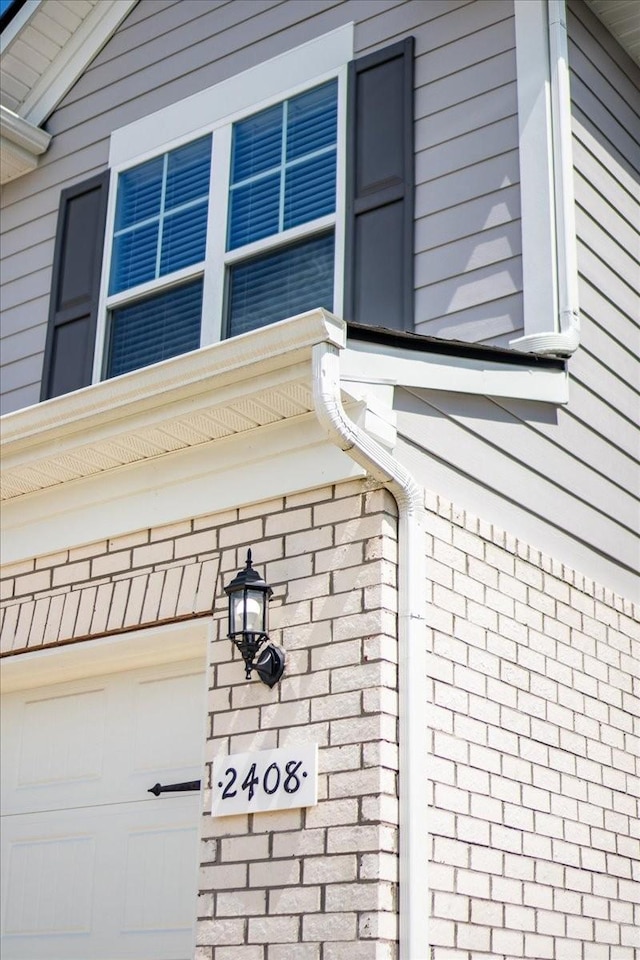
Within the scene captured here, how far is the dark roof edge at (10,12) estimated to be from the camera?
7.66 m

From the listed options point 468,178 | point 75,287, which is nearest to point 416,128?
point 468,178

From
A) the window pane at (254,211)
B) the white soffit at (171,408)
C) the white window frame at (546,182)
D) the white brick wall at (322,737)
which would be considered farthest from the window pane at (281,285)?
the white brick wall at (322,737)

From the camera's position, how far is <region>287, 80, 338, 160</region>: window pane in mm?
6445

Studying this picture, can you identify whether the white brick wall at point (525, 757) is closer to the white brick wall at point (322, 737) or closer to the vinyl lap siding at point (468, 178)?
the white brick wall at point (322, 737)

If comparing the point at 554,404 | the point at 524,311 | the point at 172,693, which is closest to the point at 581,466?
the point at 554,404

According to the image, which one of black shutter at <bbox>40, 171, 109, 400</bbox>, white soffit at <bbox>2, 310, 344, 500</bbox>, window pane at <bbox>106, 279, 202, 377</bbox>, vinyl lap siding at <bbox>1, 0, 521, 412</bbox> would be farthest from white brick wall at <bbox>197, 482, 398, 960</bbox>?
black shutter at <bbox>40, 171, 109, 400</bbox>

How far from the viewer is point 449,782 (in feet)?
14.1

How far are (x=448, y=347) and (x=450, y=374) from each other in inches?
4.2

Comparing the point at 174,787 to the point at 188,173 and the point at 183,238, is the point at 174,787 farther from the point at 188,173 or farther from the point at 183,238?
the point at 188,173

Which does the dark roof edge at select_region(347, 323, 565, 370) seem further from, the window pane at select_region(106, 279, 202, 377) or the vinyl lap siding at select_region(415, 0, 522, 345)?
the window pane at select_region(106, 279, 202, 377)

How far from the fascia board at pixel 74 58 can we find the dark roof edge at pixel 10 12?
348mm

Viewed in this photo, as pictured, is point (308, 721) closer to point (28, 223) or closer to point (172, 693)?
point (172, 693)

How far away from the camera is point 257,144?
6.68 metres

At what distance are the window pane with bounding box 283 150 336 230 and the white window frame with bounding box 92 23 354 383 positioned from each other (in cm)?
6
